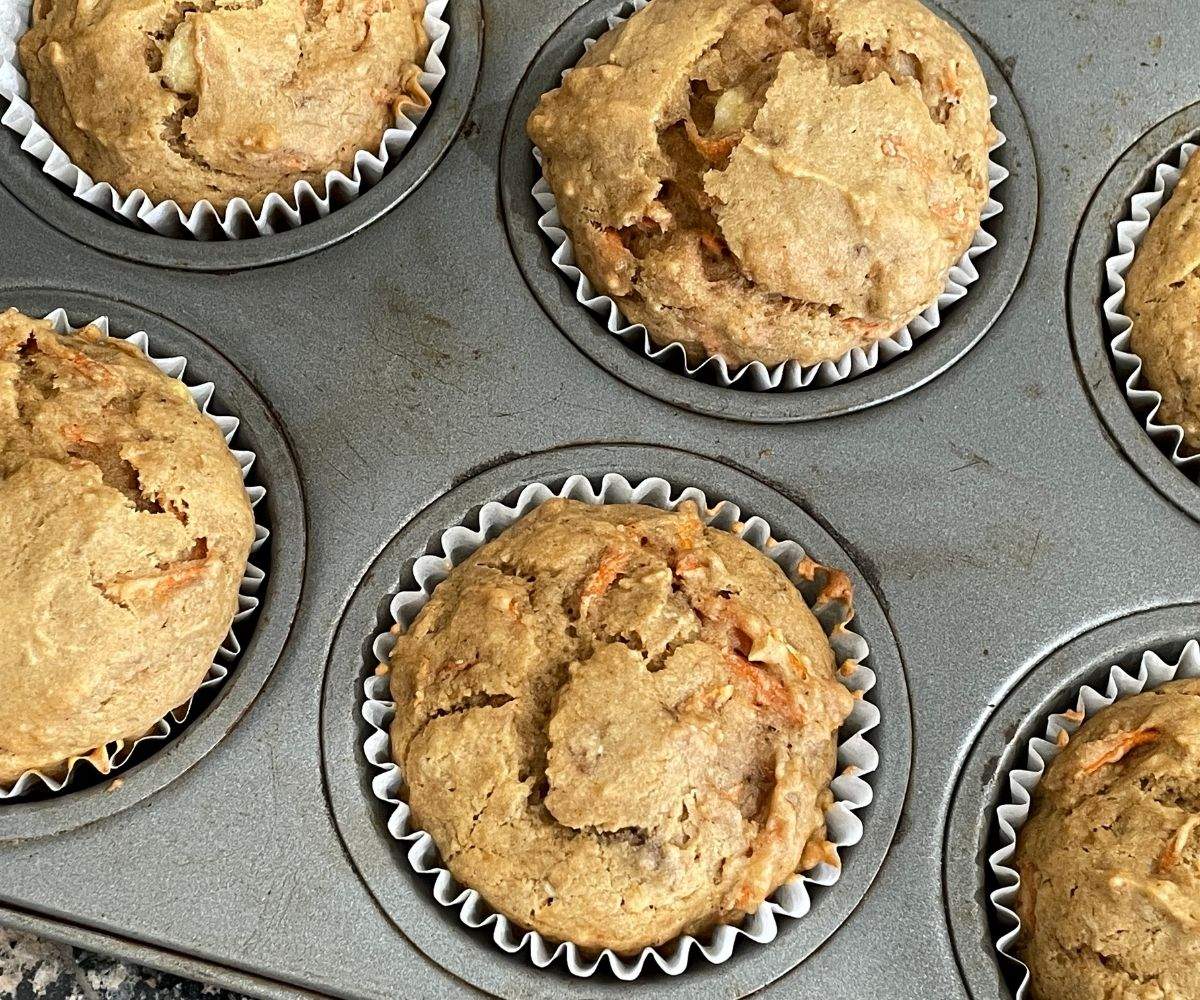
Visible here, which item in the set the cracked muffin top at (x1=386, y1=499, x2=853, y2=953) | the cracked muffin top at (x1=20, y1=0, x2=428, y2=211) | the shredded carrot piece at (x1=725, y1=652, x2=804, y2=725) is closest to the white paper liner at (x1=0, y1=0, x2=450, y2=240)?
the cracked muffin top at (x1=20, y1=0, x2=428, y2=211)

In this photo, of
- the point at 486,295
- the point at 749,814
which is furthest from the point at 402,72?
the point at 749,814

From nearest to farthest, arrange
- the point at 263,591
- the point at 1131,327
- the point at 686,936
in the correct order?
the point at 686,936 → the point at 263,591 → the point at 1131,327

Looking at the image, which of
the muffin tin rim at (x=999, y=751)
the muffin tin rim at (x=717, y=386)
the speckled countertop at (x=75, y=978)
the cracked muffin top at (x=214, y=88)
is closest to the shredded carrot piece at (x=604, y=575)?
the muffin tin rim at (x=717, y=386)

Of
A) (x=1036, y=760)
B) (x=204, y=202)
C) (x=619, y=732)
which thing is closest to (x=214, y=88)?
(x=204, y=202)

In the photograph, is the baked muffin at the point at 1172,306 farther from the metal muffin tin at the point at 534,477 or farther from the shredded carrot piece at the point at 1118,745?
the shredded carrot piece at the point at 1118,745

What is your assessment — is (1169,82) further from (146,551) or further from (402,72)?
(146,551)

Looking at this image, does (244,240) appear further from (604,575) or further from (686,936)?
(686,936)
